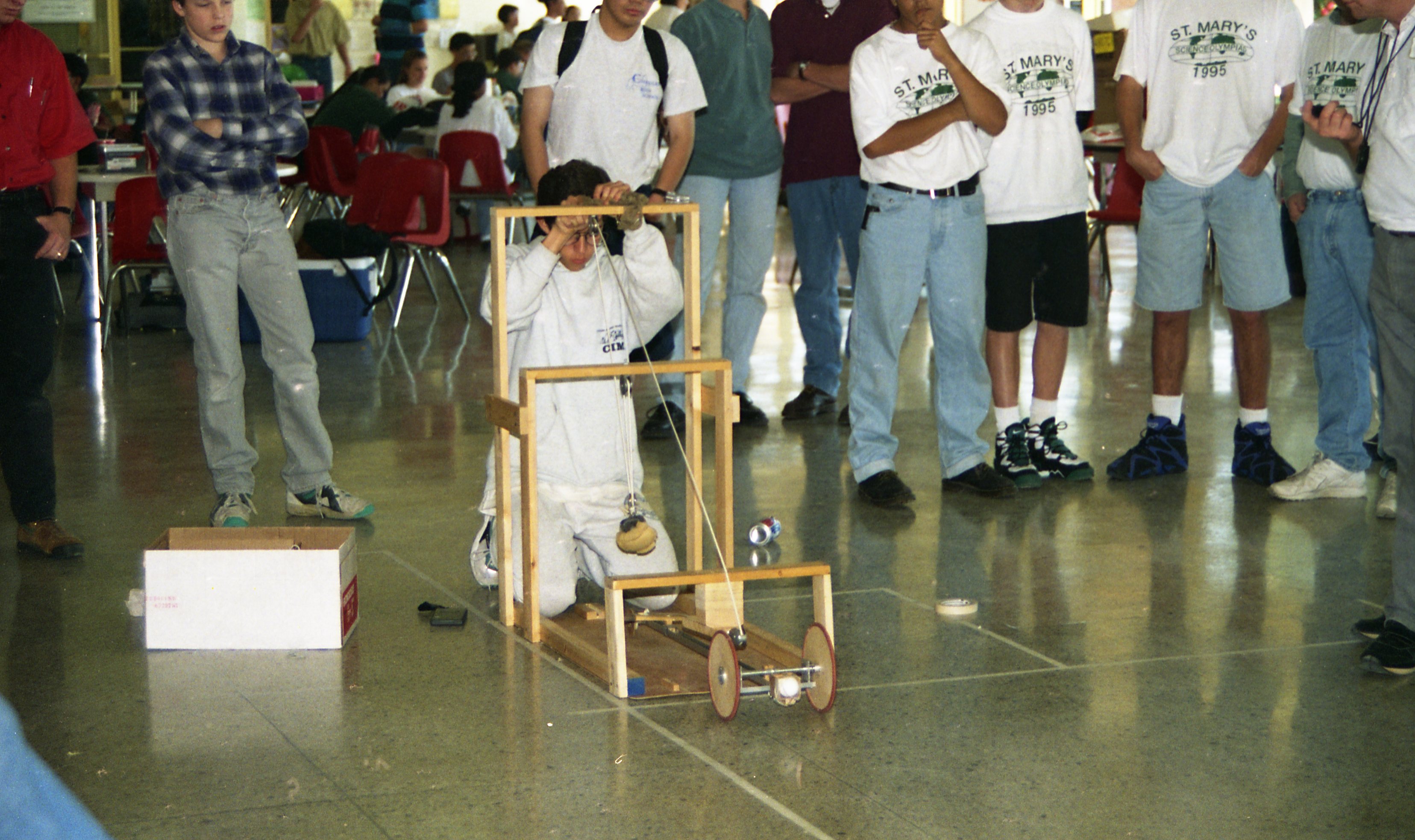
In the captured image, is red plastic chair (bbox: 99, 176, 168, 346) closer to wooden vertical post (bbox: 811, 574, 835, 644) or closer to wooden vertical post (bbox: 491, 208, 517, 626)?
wooden vertical post (bbox: 491, 208, 517, 626)

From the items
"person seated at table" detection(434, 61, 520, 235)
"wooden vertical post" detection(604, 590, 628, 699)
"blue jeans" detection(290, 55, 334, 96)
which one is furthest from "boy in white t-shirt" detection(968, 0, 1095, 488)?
"blue jeans" detection(290, 55, 334, 96)

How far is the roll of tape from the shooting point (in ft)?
13.3

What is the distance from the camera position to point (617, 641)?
341 cm

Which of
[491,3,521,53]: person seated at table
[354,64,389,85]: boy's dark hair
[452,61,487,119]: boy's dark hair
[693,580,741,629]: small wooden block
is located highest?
[491,3,521,53]: person seated at table

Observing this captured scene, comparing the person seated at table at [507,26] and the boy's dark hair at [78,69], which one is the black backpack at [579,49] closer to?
the boy's dark hair at [78,69]

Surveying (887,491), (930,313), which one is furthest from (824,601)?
(930,313)

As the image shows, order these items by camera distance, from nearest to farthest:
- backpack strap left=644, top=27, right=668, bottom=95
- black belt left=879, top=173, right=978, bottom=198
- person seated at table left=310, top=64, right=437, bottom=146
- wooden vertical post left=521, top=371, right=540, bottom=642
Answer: wooden vertical post left=521, top=371, right=540, bottom=642, black belt left=879, top=173, right=978, bottom=198, backpack strap left=644, top=27, right=668, bottom=95, person seated at table left=310, top=64, right=437, bottom=146

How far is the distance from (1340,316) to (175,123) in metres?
3.77

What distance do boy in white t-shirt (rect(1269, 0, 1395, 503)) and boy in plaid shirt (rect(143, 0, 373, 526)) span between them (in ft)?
10.4

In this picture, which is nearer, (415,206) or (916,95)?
(916,95)

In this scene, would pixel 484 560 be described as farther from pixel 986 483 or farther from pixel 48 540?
pixel 986 483

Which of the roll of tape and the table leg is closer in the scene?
the roll of tape

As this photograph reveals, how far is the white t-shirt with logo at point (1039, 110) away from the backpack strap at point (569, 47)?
4.55ft

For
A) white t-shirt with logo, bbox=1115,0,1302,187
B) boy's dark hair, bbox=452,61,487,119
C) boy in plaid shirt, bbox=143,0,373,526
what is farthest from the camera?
boy's dark hair, bbox=452,61,487,119
